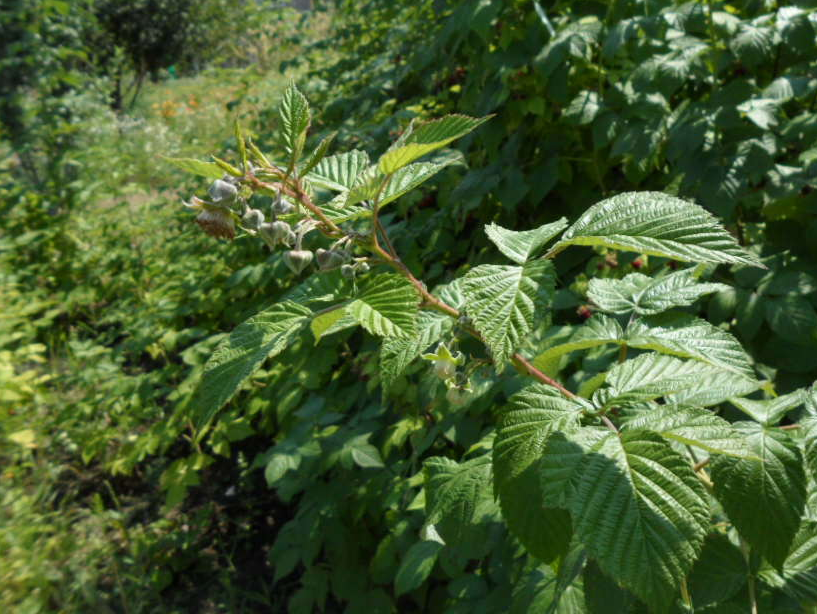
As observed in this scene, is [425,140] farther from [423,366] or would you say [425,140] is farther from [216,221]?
[423,366]

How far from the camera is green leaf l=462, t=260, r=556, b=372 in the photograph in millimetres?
653

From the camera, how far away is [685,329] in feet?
2.69

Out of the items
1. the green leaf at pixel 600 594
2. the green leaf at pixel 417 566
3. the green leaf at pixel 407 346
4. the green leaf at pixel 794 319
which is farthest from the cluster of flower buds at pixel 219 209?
the green leaf at pixel 794 319

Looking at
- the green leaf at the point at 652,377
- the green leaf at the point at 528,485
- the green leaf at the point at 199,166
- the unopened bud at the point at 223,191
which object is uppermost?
the green leaf at the point at 199,166

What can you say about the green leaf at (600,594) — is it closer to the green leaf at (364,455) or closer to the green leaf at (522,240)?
the green leaf at (522,240)

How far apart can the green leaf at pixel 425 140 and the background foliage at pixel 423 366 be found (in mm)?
272

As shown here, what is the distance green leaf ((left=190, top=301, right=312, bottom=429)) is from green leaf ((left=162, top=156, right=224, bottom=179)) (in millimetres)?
175

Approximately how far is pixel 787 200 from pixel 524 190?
70 centimetres

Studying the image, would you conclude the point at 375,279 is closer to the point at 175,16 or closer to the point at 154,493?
the point at 154,493

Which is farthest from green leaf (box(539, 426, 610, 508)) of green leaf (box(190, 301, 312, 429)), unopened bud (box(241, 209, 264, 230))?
unopened bud (box(241, 209, 264, 230))

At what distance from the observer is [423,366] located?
1.63 meters

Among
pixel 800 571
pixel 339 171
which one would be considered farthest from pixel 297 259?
pixel 800 571

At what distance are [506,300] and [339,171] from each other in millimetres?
345

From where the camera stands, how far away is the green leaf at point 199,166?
67 cm
